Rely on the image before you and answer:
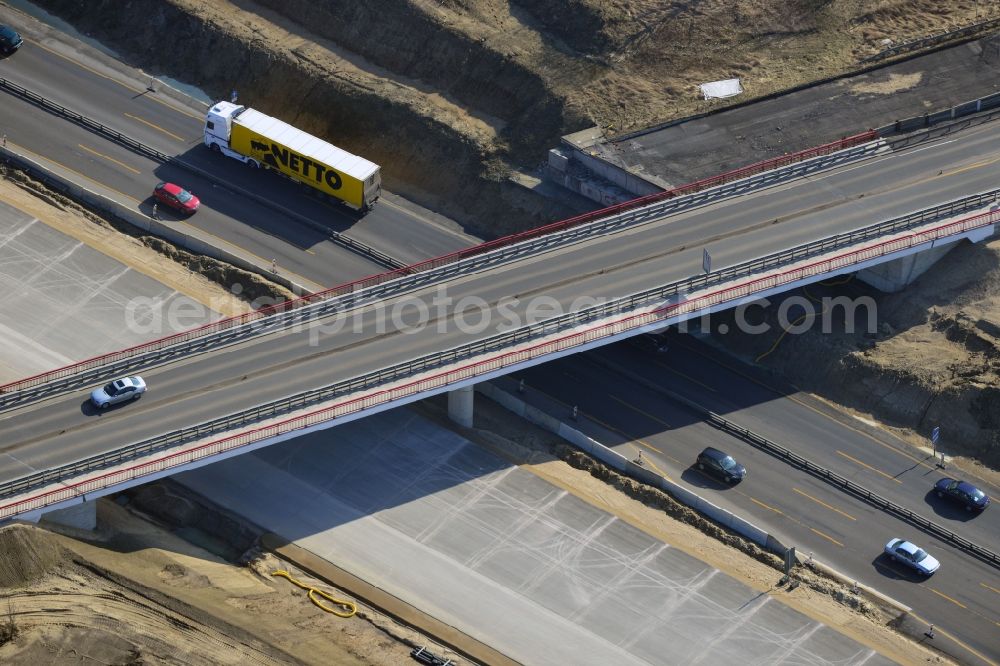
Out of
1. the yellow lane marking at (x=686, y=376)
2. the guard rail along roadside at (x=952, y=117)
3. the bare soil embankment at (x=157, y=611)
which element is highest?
the guard rail along roadside at (x=952, y=117)

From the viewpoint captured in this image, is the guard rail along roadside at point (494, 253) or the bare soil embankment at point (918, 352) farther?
the bare soil embankment at point (918, 352)

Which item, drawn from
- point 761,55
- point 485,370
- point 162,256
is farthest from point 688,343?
point 162,256

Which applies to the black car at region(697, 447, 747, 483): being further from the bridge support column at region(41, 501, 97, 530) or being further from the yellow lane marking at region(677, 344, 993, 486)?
the bridge support column at region(41, 501, 97, 530)

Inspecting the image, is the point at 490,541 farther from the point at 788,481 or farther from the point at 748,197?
the point at 748,197

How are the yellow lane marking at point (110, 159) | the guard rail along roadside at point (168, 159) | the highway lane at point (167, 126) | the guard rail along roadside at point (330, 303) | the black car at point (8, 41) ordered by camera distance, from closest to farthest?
the guard rail along roadside at point (330, 303), the guard rail along roadside at point (168, 159), the highway lane at point (167, 126), the yellow lane marking at point (110, 159), the black car at point (8, 41)

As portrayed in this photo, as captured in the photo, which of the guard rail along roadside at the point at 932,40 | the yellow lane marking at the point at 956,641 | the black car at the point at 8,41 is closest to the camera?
the yellow lane marking at the point at 956,641

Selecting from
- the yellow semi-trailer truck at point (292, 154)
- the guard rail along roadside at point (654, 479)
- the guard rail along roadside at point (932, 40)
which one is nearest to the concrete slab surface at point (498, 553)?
the guard rail along roadside at point (654, 479)

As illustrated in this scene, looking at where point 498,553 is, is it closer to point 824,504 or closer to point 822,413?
point 824,504

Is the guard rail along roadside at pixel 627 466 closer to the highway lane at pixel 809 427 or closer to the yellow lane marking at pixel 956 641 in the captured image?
the highway lane at pixel 809 427

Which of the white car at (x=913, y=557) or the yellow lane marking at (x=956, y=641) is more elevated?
the white car at (x=913, y=557)
